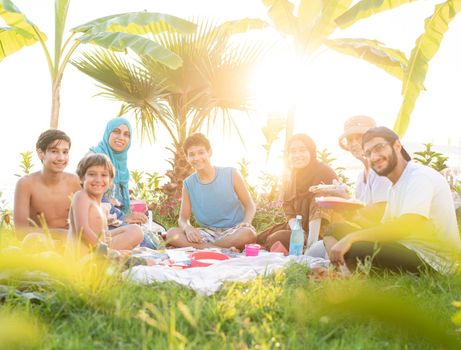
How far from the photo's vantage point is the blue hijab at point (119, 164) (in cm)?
494

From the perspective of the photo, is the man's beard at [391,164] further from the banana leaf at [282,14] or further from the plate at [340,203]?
the banana leaf at [282,14]

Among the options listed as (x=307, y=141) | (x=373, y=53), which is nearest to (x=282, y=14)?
(x=373, y=53)

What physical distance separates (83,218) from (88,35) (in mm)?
4374

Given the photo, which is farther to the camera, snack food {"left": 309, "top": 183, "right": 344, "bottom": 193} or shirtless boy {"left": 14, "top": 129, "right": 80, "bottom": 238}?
snack food {"left": 309, "top": 183, "right": 344, "bottom": 193}

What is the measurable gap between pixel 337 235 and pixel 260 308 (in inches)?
50.6

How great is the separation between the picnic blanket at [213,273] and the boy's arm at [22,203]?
1232mm

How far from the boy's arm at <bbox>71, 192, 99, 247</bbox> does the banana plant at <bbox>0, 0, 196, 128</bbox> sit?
3211 millimetres

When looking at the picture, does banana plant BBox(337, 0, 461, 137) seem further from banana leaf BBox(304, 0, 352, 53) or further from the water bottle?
the water bottle

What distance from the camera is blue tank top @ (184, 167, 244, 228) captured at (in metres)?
5.16

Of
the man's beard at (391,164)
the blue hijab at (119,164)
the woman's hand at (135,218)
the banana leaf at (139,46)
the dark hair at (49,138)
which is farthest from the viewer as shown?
the banana leaf at (139,46)

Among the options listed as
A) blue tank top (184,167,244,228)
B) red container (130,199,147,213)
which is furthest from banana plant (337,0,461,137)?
red container (130,199,147,213)

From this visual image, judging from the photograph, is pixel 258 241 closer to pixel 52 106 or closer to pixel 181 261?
pixel 181 261

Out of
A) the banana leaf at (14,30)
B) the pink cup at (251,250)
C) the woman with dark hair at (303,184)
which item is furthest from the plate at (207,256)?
the banana leaf at (14,30)

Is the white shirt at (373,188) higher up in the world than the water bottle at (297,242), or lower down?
higher up
